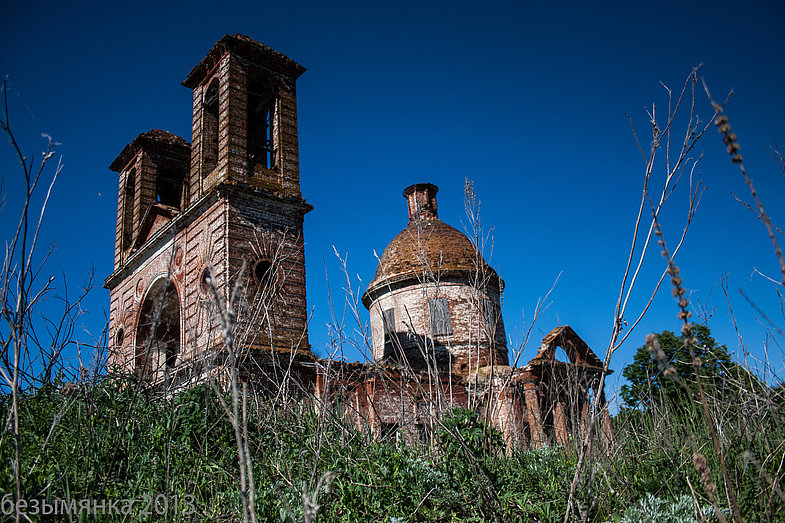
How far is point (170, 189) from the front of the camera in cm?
1914

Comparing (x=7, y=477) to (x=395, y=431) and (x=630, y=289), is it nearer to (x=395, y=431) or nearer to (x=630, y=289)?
(x=395, y=431)

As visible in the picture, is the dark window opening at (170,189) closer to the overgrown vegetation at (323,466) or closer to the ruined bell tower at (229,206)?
the ruined bell tower at (229,206)

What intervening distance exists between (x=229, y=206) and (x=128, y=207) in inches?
313

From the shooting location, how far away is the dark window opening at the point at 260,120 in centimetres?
1481

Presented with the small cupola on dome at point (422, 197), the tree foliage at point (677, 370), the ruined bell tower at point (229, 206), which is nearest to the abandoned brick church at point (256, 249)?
the ruined bell tower at point (229, 206)

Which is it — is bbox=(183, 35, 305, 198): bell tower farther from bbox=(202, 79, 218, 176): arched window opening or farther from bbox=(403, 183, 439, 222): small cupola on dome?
bbox=(403, 183, 439, 222): small cupola on dome

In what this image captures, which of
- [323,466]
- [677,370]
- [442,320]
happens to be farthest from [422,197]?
[677,370]

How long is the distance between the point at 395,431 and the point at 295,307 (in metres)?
8.74

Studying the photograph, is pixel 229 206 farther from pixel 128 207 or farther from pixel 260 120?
pixel 128 207

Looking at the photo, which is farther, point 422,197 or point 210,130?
point 422,197

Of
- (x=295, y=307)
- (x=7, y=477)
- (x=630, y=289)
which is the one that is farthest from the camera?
(x=295, y=307)

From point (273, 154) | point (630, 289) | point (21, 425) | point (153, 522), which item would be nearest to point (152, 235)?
point (273, 154)

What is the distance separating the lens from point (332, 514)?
3.18 meters

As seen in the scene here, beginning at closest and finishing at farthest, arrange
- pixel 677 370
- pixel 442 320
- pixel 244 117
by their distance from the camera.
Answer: pixel 677 370, pixel 244 117, pixel 442 320
